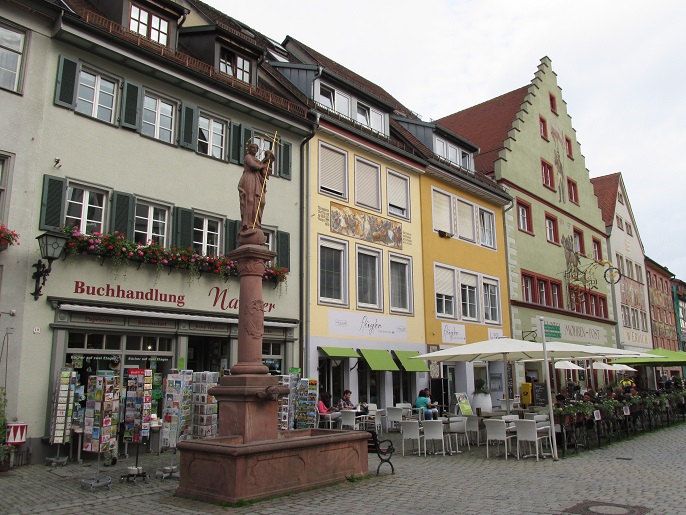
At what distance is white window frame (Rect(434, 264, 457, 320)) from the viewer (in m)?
23.1

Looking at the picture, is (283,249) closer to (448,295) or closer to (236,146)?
(236,146)

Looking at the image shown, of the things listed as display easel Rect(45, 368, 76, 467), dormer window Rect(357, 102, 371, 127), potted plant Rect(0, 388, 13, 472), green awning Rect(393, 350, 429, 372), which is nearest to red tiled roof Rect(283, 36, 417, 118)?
dormer window Rect(357, 102, 371, 127)

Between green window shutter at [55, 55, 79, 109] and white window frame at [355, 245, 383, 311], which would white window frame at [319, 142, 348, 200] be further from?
green window shutter at [55, 55, 79, 109]

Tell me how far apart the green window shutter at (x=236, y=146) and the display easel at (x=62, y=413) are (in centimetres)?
701

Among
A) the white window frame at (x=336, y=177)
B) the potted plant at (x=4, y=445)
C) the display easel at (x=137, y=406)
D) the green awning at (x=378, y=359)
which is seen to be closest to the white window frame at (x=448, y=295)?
the green awning at (x=378, y=359)

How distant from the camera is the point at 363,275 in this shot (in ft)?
66.4

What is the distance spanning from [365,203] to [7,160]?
11.1m

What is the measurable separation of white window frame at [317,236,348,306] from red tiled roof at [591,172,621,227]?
88.1 ft

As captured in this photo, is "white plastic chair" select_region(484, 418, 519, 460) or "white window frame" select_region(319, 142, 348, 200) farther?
"white window frame" select_region(319, 142, 348, 200)

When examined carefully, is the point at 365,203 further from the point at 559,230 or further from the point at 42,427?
the point at 559,230

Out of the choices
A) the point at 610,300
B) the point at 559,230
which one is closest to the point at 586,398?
the point at 559,230

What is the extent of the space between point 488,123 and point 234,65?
1906 centimetres

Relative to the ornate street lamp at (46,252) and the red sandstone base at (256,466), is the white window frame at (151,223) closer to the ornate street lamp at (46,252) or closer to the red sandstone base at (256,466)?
the ornate street lamp at (46,252)

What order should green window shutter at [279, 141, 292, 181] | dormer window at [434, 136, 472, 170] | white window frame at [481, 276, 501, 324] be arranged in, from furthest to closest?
white window frame at [481, 276, 501, 324] < dormer window at [434, 136, 472, 170] < green window shutter at [279, 141, 292, 181]
